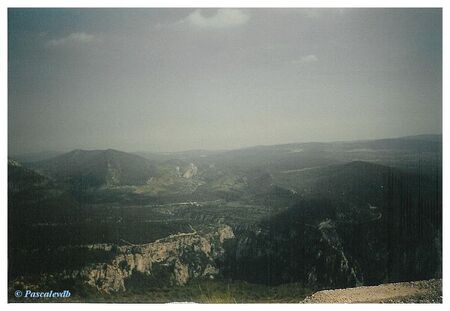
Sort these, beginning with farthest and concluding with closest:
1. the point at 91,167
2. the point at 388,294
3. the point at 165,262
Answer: the point at 91,167 → the point at 165,262 → the point at 388,294

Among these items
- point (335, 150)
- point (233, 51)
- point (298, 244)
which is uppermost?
point (233, 51)

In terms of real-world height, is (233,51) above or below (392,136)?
above

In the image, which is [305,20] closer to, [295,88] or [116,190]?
[295,88]

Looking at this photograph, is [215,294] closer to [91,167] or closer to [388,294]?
[388,294]

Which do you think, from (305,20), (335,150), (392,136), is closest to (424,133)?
(392,136)

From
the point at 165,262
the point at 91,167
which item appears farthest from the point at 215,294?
the point at 91,167

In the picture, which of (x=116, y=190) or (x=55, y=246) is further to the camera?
(x=116, y=190)
